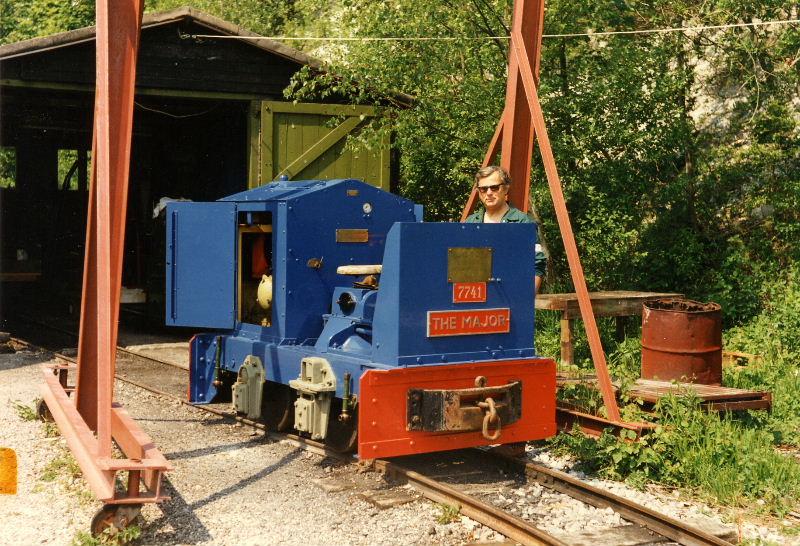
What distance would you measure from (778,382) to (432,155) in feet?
22.0

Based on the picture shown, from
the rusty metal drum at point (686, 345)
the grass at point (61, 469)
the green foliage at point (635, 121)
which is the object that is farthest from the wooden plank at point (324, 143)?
the grass at point (61, 469)

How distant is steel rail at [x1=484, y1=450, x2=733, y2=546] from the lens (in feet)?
18.4

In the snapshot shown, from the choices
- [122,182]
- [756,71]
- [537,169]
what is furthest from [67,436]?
[756,71]

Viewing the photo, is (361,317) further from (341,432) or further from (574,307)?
(574,307)

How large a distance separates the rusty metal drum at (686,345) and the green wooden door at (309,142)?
7022 mm

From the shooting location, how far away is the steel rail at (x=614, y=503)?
5.62 m

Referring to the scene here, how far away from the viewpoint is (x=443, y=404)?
648 centimetres

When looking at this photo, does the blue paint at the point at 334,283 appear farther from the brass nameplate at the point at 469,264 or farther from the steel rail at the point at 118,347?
the steel rail at the point at 118,347

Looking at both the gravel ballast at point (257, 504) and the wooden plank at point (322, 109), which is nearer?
the gravel ballast at point (257, 504)

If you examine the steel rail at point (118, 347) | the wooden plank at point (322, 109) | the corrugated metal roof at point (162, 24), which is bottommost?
the steel rail at point (118, 347)

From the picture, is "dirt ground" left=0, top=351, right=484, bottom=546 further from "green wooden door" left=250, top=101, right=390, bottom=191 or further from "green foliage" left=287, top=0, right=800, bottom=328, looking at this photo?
"green wooden door" left=250, top=101, right=390, bottom=191

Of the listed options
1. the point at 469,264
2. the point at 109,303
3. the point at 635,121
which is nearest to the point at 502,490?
the point at 469,264

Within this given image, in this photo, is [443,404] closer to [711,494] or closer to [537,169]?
[711,494]

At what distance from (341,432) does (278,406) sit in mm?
750
